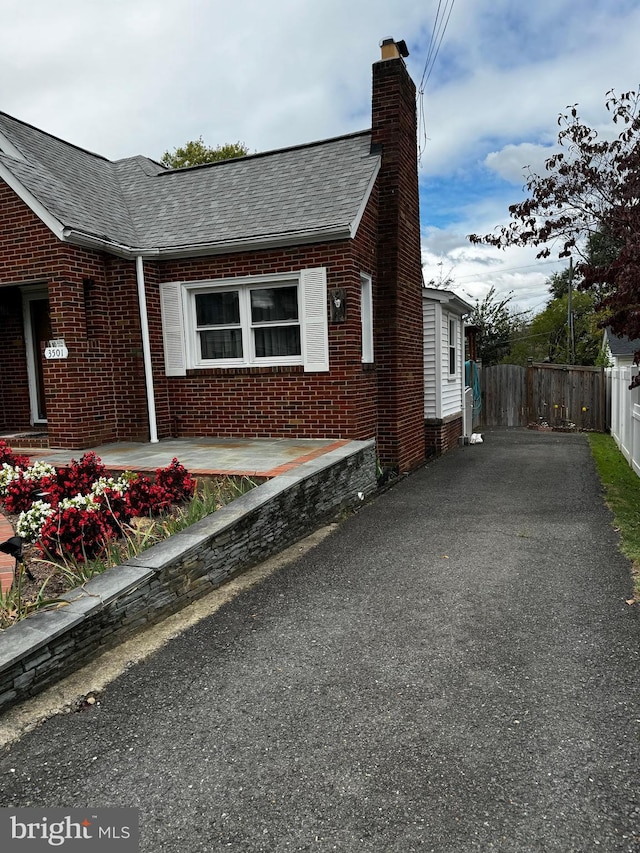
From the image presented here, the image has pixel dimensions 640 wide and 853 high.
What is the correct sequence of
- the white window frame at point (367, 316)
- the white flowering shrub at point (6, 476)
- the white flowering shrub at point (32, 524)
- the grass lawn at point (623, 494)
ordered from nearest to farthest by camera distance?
the white flowering shrub at point (32, 524)
the grass lawn at point (623, 494)
the white flowering shrub at point (6, 476)
the white window frame at point (367, 316)

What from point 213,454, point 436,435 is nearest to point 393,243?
point 436,435

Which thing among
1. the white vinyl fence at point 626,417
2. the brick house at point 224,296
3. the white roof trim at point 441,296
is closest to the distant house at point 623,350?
the white vinyl fence at point 626,417

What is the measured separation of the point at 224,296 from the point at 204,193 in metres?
2.52

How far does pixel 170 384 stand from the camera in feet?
31.6

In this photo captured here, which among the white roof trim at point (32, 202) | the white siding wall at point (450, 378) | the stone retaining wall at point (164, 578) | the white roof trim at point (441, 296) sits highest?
the white roof trim at point (32, 202)

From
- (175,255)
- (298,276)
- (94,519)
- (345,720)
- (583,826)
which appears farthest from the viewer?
(175,255)

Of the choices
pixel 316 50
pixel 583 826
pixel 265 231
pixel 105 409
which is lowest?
pixel 583 826

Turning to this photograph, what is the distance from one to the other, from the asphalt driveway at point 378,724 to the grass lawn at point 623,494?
55cm

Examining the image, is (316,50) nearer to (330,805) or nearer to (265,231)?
(265,231)

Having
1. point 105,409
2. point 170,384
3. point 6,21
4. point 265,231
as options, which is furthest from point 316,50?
point 105,409

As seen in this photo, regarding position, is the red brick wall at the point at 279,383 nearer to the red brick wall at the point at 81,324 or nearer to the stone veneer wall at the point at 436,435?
the red brick wall at the point at 81,324

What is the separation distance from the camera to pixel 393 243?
9.60 meters

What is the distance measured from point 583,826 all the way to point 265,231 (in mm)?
8022

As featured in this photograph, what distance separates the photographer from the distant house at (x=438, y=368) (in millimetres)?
11594
